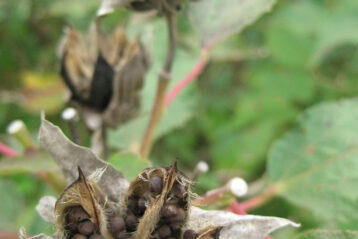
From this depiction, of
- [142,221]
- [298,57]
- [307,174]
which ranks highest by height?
[298,57]

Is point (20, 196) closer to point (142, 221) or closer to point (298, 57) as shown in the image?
point (142, 221)

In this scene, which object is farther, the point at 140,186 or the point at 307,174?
the point at 307,174

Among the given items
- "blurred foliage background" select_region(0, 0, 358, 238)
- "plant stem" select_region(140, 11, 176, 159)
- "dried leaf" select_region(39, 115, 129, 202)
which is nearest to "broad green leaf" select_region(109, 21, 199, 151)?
"blurred foliage background" select_region(0, 0, 358, 238)

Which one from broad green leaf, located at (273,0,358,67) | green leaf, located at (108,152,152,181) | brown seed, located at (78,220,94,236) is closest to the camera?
brown seed, located at (78,220,94,236)

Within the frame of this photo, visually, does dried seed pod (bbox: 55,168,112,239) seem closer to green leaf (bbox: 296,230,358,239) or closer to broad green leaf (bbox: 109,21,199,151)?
green leaf (bbox: 296,230,358,239)

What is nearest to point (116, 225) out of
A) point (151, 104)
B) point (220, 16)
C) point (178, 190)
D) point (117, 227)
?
point (117, 227)

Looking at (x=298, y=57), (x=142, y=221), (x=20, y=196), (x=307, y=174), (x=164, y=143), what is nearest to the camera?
(x=142, y=221)

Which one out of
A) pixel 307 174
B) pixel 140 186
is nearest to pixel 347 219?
pixel 307 174
